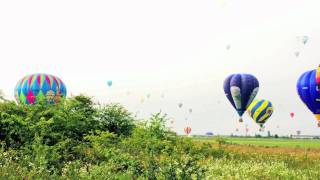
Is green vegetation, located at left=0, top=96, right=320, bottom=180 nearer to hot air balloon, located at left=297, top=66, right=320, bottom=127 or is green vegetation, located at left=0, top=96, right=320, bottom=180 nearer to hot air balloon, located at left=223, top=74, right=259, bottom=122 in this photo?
hot air balloon, located at left=297, top=66, right=320, bottom=127

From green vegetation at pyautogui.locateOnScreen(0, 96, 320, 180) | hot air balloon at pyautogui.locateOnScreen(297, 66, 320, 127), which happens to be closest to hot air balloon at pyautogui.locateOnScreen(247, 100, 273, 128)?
hot air balloon at pyautogui.locateOnScreen(297, 66, 320, 127)

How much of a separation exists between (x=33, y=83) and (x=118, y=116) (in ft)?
109

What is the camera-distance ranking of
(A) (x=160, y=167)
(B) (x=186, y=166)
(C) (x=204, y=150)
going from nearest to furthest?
1. (B) (x=186, y=166)
2. (A) (x=160, y=167)
3. (C) (x=204, y=150)

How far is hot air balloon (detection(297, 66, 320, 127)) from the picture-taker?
5528 centimetres

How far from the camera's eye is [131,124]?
32.4 m

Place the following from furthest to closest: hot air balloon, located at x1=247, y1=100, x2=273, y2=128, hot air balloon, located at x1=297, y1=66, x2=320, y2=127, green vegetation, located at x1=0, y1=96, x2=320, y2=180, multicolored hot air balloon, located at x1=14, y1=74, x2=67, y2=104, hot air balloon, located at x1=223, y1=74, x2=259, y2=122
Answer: hot air balloon, located at x1=247, y1=100, x2=273, y2=128 < hot air balloon, located at x1=223, y1=74, x2=259, y2=122 < multicolored hot air balloon, located at x1=14, y1=74, x2=67, y2=104 < hot air balloon, located at x1=297, y1=66, x2=320, y2=127 < green vegetation, located at x1=0, y1=96, x2=320, y2=180

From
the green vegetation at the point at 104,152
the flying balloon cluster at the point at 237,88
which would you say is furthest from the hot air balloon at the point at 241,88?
the green vegetation at the point at 104,152

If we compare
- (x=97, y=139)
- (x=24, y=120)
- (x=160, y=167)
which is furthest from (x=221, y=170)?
(x=24, y=120)

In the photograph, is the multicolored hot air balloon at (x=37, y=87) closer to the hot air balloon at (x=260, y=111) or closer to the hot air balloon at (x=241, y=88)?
the hot air balloon at (x=241, y=88)

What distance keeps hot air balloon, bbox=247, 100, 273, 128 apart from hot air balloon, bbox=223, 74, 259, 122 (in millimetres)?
18364

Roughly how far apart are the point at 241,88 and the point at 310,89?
14913 mm

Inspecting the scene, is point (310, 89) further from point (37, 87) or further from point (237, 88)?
point (37, 87)

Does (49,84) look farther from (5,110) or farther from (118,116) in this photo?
(5,110)

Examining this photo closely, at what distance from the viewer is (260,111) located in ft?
299
